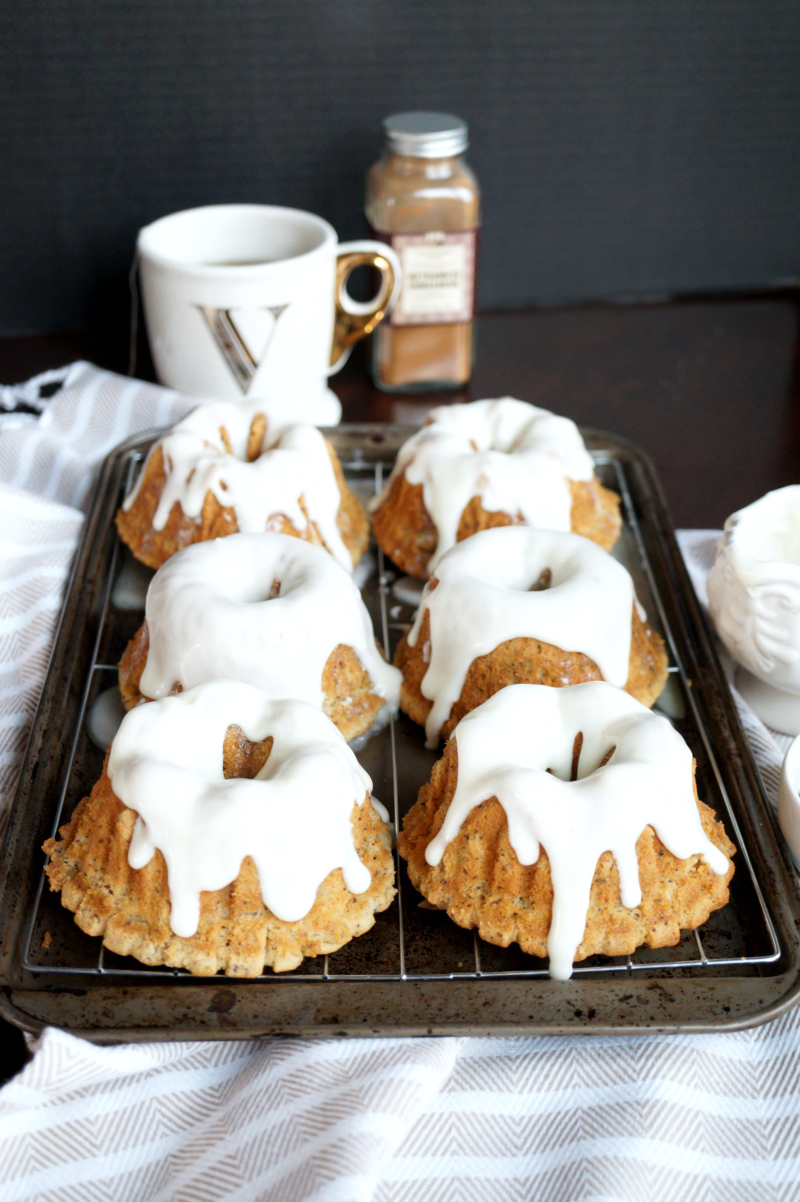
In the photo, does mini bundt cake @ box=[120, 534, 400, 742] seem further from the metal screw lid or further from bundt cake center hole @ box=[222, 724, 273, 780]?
the metal screw lid

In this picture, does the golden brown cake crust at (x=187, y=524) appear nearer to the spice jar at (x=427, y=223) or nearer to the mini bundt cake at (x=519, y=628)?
the mini bundt cake at (x=519, y=628)

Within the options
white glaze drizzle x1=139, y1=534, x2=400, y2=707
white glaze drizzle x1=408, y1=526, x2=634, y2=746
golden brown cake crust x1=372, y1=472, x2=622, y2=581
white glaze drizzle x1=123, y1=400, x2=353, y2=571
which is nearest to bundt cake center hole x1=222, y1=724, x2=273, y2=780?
white glaze drizzle x1=139, y1=534, x2=400, y2=707

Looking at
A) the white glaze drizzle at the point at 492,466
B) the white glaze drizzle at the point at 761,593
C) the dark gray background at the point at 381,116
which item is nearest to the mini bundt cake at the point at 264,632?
the white glaze drizzle at the point at 492,466

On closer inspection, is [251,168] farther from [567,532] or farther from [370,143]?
[567,532]

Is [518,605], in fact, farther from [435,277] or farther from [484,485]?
[435,277]

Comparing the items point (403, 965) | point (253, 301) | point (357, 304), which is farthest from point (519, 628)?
point (357, 304)

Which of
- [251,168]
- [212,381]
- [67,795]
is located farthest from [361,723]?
[251,168]
